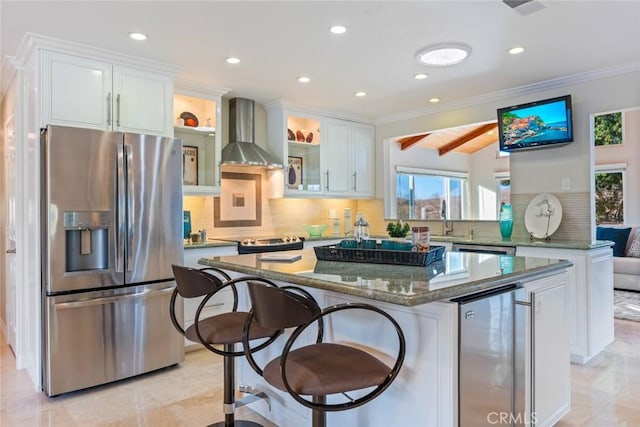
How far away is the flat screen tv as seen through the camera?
3.76 m

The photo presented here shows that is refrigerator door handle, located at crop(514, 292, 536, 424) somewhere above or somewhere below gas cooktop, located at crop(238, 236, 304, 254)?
below

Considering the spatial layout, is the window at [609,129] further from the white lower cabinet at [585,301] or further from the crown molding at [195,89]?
the crown molding at [195,89]

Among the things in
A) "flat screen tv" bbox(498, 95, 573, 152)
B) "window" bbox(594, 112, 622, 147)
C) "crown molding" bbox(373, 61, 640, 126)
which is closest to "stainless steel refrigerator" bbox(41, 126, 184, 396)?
"crown molding" bbox(373, 61, 640, 126)

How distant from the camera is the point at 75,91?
3.01 meters

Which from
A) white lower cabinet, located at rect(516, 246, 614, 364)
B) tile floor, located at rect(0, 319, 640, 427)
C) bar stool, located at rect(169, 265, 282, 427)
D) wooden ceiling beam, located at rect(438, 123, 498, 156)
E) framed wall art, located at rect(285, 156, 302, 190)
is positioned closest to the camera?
bar stool, located at rect(169, 265, 282, 427)

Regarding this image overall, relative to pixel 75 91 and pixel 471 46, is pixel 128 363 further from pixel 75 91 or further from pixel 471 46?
pixel 471 46

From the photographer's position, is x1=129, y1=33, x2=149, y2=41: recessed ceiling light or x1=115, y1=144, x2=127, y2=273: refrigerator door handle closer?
x1=129, y1=33, x2=149, y2=41: recessed ceiling light

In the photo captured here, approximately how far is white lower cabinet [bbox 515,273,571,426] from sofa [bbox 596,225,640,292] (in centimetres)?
451

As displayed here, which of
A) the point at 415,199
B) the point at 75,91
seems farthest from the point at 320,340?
the point at 415,199

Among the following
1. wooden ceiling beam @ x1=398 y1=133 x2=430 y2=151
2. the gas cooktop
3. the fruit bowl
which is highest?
wooden ceiling beam @ x1=398 y1=133 x2=430 y2=151

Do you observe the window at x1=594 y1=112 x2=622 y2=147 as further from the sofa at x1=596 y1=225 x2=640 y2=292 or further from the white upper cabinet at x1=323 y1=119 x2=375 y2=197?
the white upper cabinet at x1=323 y1=119 x2=375 y2=197

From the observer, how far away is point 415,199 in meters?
6.30

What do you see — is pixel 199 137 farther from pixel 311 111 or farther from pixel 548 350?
pixel 548 350

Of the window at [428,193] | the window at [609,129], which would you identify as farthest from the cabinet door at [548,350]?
the window at [609,129]
